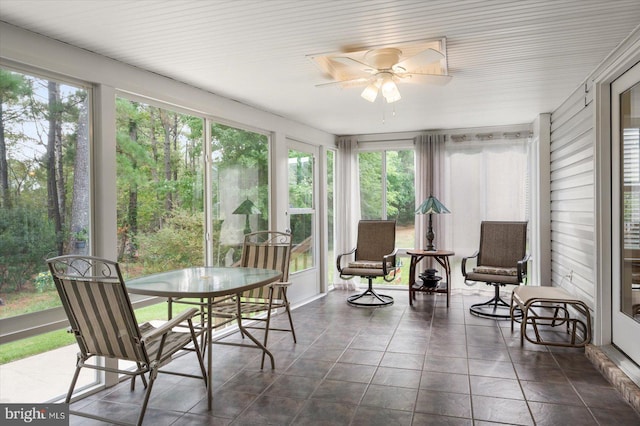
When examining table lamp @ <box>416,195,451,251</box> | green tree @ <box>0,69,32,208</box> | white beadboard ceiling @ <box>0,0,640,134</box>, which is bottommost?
table lamp @ <box>416,195,451,251</box>

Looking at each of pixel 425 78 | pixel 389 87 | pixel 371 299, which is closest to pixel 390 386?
pixel 389 87

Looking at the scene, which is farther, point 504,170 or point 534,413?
point 504,170

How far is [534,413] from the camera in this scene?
2518mm

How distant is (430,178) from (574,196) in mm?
2334

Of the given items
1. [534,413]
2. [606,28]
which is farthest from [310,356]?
[606,28]

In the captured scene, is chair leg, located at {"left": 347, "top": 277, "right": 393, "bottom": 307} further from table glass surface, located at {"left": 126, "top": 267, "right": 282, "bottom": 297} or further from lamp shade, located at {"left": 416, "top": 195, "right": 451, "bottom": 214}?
table glass surface, located at {"left": 126, "top": 267, "right": 282, "bottom": 297}

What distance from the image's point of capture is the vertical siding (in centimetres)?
363

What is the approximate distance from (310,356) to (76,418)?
1717 millimetres

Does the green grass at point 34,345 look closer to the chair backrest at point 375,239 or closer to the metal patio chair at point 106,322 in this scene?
the metal patio chair at point 106,322

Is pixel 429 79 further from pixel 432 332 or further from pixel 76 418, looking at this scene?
pixel 76 418

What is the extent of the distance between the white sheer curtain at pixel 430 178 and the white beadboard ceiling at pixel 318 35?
2047 millimetres

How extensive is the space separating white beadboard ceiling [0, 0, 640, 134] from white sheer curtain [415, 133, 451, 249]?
205 centimetres

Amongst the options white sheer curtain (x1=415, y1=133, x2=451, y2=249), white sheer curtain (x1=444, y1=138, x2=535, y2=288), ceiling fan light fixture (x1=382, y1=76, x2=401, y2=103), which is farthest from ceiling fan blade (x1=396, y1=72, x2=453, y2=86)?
white sheer curtain (x1=444, y1=138, x2=535, y2=288)

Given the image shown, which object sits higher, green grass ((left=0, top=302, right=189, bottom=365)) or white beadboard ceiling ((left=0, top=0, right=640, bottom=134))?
white beadboard ceiling ((left=0, top=0, right=640, bottom=134))
